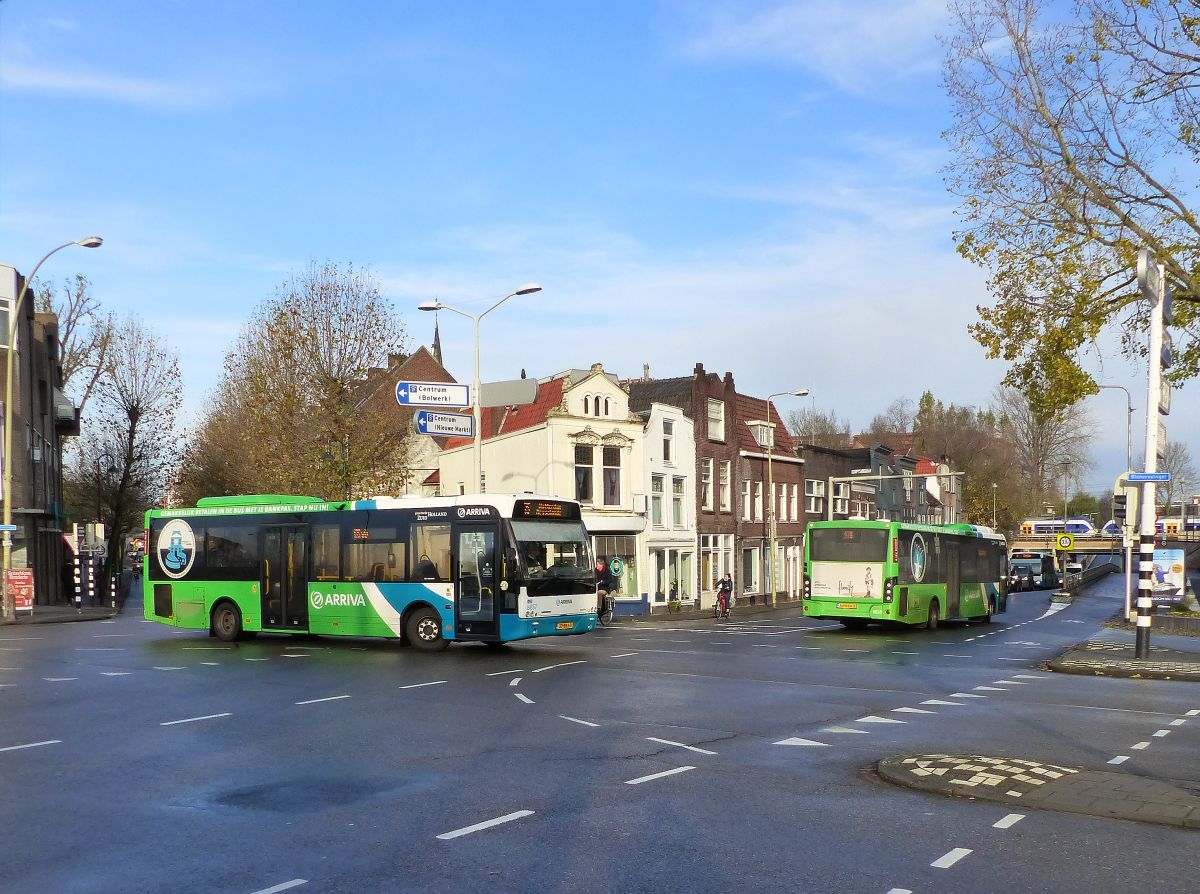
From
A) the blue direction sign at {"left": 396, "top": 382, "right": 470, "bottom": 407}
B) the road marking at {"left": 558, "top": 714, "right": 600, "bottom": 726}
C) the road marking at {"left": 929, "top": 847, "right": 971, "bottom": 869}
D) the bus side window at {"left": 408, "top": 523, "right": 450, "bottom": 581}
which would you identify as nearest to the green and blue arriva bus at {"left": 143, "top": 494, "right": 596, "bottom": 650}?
the bus side window at {"left": 408, "top": 523, "right": 450, "bottom": 581}

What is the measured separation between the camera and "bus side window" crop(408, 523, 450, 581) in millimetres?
22031

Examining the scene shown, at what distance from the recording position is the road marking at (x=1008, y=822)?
7969mm

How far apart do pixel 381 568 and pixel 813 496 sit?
46.9 m

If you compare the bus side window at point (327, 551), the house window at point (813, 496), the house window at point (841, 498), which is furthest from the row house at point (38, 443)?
the house window at point (841, 498)

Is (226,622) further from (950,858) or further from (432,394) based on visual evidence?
(950,858)

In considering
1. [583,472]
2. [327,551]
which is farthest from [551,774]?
[583,472]

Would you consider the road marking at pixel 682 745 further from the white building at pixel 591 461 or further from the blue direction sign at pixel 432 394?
the white building at pixel 591 461

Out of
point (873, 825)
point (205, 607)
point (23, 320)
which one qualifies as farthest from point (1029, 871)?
point (23, 320)

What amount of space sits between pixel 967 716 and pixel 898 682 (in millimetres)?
4012

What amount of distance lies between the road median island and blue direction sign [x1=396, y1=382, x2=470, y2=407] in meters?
20.4

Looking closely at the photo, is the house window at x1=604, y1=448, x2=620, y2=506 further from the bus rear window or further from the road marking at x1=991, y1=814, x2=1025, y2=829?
the road marking at x1=991, y1=814, x2=1025, y2=829

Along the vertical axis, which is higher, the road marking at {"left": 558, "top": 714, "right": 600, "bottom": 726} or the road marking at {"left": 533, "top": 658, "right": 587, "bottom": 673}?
the road marking at {"left": 558, "top": 714, "right": 600, "bottom": 726}

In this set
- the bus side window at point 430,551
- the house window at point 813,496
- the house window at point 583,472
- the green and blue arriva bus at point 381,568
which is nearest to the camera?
the green and blue arriva bus at point 381,568

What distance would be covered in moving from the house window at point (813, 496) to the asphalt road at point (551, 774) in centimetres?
4566
